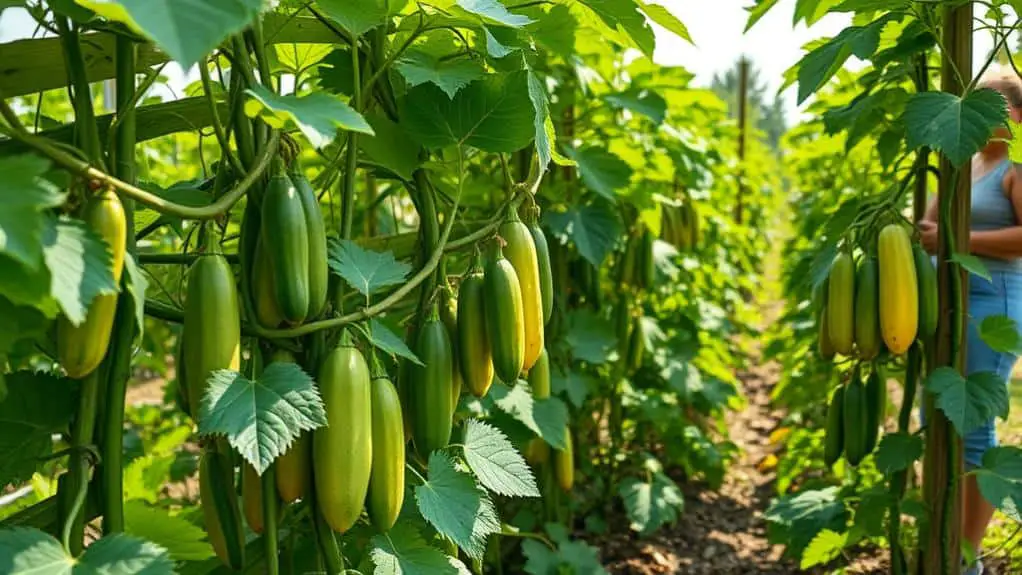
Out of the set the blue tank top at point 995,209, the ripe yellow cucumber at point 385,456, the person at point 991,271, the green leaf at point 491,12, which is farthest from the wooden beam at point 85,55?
the blue tank top at point 995,209

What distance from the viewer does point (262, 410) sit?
0.99 meters

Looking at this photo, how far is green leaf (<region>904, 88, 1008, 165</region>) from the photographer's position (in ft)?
6.21

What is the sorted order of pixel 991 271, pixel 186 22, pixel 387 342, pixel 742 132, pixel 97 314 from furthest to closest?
pixel 742 132 < pixel 991 271 < pixel 387 342 < pixel 97 314 < pixel 186 22

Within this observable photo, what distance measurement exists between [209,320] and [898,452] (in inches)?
78.5

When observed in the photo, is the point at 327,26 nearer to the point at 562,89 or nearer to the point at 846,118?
the point at 846,118

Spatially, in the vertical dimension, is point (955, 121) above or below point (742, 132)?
below

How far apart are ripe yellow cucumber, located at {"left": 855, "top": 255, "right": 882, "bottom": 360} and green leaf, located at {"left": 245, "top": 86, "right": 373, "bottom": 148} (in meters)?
1.51

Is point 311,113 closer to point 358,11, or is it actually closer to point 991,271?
point 358,11

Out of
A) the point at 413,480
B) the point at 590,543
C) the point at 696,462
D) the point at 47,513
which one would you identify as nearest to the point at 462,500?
the point at 413,480

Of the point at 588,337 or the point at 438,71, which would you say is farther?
the point at 588,337

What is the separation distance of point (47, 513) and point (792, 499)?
246cm

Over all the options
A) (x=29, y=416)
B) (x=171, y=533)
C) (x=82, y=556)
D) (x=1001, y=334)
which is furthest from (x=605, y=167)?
(x=82, y=556)

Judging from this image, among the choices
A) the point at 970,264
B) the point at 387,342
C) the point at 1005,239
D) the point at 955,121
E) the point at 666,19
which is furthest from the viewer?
the point at 1005,239

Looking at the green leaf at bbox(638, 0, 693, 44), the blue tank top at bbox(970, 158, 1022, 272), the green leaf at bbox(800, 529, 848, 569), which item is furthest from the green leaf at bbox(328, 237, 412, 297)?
the blue tank top at bbox(970, 158, 1022, 272)
